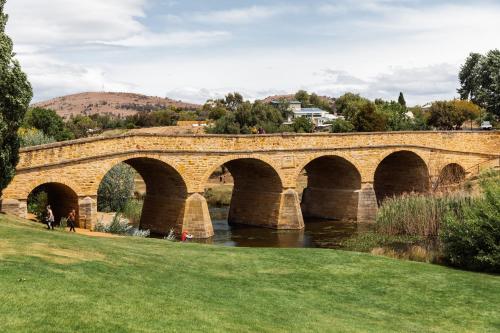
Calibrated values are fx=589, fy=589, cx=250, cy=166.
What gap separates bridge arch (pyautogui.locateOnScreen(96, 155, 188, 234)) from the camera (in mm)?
36000

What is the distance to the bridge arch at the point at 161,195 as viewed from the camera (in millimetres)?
36000

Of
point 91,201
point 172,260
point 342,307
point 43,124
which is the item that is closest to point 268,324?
point 342,307

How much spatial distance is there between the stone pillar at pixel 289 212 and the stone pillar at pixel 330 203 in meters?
5.77

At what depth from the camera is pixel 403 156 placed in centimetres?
4934

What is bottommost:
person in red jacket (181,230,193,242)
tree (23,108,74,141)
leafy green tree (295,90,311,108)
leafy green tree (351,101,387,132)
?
person in red jacket (181,230,193,242)

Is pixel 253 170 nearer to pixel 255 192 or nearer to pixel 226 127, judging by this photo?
pixel 255 192

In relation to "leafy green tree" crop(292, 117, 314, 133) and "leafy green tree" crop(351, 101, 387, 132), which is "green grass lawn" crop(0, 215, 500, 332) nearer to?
"leafy green tree" crop(351, 101, 387, 132)

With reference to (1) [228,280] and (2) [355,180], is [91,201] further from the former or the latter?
(2) [355,180]

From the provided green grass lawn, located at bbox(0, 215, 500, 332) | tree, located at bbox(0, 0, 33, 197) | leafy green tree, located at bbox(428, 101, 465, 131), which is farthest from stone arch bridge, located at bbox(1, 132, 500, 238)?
leafy green tree, located at bbox(428, 101, 465, 131)

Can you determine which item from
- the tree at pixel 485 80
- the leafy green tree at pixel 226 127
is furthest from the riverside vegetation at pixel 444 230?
the leafy green tree at pixel 226 127

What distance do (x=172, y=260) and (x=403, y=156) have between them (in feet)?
112

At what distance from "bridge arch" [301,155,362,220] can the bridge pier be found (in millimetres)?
4396

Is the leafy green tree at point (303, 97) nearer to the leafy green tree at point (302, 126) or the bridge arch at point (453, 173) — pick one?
the leafy green tree at point (302, 126)

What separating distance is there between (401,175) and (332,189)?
818cm
